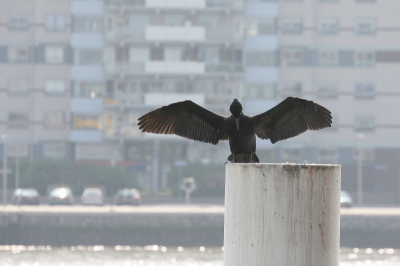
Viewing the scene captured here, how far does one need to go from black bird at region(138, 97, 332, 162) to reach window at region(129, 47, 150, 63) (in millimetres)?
89762

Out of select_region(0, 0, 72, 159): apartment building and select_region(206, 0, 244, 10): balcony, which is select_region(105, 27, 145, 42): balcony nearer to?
select_region(0, 0, 72, 159): apartment building

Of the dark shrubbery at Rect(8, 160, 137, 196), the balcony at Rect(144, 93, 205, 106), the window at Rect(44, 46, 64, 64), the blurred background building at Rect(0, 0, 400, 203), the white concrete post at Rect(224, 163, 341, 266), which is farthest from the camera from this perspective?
the window at Rect(44, 46, 64, 64)

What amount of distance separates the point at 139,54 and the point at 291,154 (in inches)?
681

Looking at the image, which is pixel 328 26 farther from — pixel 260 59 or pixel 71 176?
pixel 71 176

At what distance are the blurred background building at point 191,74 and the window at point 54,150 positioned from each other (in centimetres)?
9

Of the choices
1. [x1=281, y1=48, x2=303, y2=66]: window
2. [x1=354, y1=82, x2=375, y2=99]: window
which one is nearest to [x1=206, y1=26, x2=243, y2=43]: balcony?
[x1=281, y1=48, x2=303, y2=66]: window

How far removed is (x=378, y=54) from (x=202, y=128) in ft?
311

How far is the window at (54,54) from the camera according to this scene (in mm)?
101375

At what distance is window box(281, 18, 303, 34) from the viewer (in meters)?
103

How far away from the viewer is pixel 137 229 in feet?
233

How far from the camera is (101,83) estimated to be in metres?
102

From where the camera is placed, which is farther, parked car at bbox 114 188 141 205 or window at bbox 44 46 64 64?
window at bbox 44 46 64 64

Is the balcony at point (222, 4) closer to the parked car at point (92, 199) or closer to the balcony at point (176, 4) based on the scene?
the balcony at point (176, 4)

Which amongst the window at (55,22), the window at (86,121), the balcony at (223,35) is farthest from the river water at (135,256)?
the window at (55,22)
